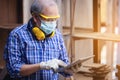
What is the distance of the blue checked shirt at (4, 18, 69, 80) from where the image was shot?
1.69 metres

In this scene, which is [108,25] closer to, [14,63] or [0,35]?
[0,35]

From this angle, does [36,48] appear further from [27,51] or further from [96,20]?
[96,20]

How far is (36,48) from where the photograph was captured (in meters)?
1.75

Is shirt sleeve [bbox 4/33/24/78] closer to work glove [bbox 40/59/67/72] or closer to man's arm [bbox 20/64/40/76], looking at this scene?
man's arm [bbox 20/64/40/76]

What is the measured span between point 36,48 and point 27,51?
0.06 m

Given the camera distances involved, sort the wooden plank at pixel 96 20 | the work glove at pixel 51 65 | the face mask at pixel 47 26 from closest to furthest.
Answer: the work glove at pixel 51 65 < the face mask at pixel 47 26 < the wooden plank at pixel 96 20

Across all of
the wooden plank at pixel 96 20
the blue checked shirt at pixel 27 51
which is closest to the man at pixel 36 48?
the blue checked shirt at pixel 27 51

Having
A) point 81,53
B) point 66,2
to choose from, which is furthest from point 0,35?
point 81,53

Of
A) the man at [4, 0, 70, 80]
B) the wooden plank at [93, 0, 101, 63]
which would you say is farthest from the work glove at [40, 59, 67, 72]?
the wooden plank at [93, 0, 101, 63]

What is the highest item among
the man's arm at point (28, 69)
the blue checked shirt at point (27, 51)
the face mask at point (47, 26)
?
the face mask at point (47, 26)

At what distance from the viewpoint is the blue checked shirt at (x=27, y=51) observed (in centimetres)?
169

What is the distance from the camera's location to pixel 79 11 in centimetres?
439

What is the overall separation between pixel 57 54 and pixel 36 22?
26 cm

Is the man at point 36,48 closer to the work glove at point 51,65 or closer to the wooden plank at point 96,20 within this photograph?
the work glove at point 51,65
